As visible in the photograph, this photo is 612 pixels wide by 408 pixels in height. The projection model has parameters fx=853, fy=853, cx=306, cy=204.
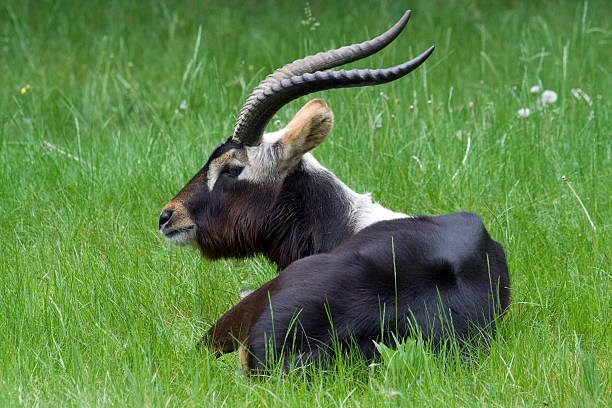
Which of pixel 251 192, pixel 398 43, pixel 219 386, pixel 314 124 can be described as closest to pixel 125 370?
pixel 219 386

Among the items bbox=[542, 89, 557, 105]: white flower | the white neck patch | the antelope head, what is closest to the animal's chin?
the antelope head

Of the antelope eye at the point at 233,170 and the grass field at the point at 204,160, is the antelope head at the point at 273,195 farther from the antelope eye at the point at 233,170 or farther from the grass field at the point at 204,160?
the grass field at the point at 204,160

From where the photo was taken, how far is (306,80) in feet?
13.2

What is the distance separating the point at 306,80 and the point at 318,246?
835mm

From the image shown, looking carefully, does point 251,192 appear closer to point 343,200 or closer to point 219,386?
point 343,200

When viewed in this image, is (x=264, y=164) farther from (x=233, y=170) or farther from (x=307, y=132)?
(x=307, y=132)

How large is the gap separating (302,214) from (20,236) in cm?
205

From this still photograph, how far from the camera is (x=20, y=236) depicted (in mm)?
5355

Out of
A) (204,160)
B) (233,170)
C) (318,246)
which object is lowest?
(204,160)

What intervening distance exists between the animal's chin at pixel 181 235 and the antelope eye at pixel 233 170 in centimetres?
34

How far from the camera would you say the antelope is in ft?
10.8

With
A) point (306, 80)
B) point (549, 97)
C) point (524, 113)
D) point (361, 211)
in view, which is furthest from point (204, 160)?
point (549, 97)

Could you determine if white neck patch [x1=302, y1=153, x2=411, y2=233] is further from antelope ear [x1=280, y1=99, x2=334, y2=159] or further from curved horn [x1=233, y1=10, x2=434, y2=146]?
curved horn [x1=233, y1=10, x2=434, y2=146]

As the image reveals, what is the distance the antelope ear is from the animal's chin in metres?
0.65
